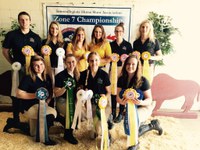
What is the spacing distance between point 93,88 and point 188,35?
154 centimetres

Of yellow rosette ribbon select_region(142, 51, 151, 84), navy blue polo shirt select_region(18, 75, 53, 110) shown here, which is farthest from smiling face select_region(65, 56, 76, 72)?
yellow rosette ribbon select_region(142, 51, 151, 84)

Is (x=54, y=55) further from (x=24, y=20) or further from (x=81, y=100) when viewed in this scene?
(x=81, y=100)

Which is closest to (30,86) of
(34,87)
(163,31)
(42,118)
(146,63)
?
(34,87)

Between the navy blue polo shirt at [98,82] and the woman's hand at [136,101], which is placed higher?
the navy blue polo shirt at [98,82]

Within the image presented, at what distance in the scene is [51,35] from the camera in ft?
8.62

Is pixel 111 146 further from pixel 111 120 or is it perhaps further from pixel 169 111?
pixel 169 111

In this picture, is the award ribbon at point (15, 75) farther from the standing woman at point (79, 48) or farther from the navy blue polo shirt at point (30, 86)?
the standing woman at point (79, 48)

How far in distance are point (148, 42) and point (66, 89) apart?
1051mm

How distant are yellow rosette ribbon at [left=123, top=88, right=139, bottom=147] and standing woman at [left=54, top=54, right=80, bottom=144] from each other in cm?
50

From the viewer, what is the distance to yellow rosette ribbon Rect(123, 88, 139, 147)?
209cm

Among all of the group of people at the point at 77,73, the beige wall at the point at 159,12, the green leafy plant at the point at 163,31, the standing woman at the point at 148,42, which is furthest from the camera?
the beige wall at the point at 159,12

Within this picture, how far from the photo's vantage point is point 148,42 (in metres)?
2.60

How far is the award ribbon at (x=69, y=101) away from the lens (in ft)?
7.09

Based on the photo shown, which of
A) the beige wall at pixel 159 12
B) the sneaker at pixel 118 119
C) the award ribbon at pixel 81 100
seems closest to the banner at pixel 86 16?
the beige wall at pixel 159 12
